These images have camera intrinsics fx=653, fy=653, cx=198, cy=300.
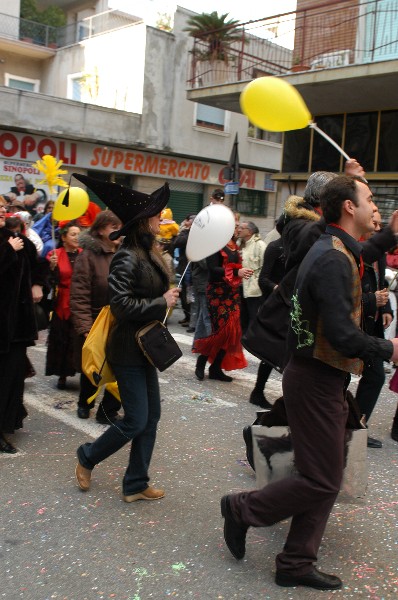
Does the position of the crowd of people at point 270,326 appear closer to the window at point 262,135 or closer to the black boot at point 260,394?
the black boot at point 260,394

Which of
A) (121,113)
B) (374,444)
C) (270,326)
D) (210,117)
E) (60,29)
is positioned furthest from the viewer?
(60,29)

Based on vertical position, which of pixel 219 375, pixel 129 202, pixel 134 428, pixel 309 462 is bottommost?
pixel 219 375

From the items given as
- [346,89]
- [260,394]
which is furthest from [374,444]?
[346,89]

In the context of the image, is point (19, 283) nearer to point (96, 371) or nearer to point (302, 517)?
point (96, 371)

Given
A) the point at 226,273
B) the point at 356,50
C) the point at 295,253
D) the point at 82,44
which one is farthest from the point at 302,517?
the point at 82,44

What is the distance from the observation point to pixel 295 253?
14.1 feet

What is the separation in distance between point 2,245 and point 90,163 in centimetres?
1662

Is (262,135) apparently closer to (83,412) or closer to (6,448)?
(83,412)

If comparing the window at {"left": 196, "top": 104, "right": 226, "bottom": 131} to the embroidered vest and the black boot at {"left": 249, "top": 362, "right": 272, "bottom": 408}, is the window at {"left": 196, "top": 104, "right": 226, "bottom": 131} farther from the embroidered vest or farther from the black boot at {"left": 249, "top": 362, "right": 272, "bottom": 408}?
the embroidered vest

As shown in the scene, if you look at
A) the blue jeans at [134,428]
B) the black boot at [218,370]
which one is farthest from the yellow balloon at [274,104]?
the black boot at [218,370]

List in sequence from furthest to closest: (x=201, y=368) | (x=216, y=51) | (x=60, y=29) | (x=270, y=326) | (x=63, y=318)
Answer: (x=60, y=29) → (x=216, y=51) → (x=201, y=368) → (x=63, y=318) → (x=270, y=326)

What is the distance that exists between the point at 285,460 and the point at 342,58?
12094 mm

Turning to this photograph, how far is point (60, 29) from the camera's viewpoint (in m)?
25.2

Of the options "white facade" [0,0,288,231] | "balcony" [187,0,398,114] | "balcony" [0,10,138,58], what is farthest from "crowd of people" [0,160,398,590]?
"balcony" [0,10,138,58]
